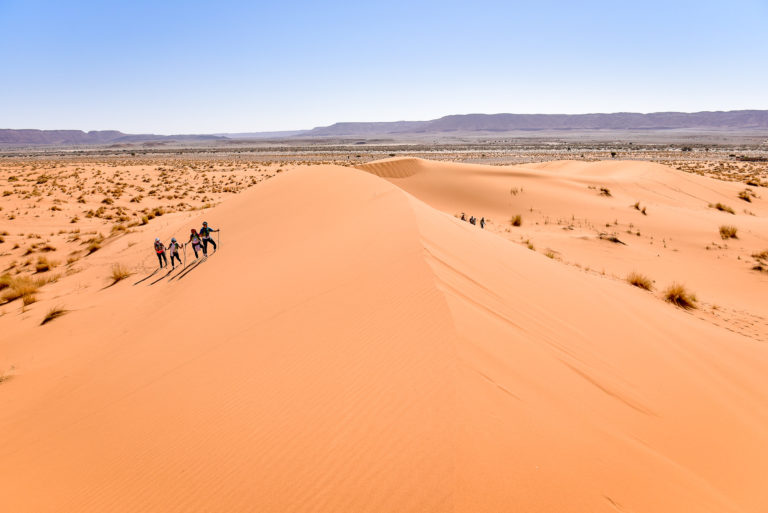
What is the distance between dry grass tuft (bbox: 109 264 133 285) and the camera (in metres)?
10.4

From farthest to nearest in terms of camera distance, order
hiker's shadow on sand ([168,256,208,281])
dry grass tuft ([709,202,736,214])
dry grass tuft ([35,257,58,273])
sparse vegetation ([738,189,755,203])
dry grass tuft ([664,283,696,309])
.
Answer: sparse vegetation ([738,189,755,203]) < dry grass tuft ([709,202,736,214]) < dry grass tuft ([35,257,58,273]) < hiker's shadow on sand ([168,256,208,281]) < dry grass tuft ([664,283,696,309])

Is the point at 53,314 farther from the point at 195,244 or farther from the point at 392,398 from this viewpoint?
the point at 392,398

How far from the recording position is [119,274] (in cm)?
1044

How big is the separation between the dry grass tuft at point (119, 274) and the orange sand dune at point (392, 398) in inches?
127

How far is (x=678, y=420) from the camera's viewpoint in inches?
158

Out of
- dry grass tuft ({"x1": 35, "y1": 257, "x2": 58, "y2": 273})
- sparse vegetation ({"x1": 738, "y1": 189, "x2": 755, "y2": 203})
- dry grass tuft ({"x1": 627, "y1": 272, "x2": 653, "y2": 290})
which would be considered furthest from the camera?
sparse vegetation ({"x1": 738, "y1": 189, "x2": 755, "y2": 203})

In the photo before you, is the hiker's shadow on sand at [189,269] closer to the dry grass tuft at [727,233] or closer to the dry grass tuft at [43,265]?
the dry grass tuft at [43,265]

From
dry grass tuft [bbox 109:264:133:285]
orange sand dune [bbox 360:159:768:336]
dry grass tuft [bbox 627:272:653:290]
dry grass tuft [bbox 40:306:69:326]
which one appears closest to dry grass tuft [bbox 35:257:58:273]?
dry grass tuft [bbox 109:264:133:285]

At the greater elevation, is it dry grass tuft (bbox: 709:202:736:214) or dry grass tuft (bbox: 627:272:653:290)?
dry grass tuft (bbox: 627:272:653:290)

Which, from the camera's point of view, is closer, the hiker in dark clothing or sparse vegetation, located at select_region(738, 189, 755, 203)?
the hiker in dark clothing

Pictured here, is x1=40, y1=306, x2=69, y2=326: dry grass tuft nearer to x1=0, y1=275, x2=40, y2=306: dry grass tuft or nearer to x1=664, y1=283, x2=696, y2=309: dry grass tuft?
x1=0, y1=275, x2=40, y2=306: dry grass tuft

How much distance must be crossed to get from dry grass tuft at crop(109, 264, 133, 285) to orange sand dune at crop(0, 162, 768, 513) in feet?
10.6

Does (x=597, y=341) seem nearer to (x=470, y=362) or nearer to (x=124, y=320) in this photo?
(x=470, y=362)

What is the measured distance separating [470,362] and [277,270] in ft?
14.6
